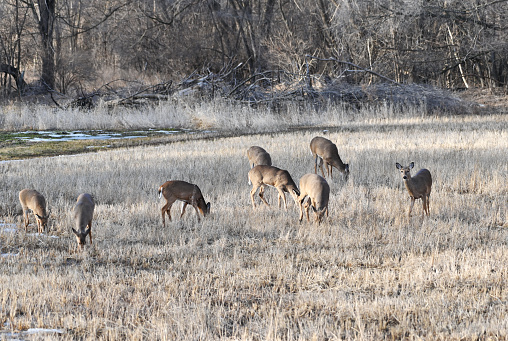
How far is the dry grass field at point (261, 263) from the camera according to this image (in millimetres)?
4922

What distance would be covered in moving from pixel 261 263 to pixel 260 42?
33.7 meters

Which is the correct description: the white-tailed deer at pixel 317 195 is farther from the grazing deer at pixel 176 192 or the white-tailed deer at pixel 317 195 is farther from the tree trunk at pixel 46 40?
the tree trunk at pixel 46 40

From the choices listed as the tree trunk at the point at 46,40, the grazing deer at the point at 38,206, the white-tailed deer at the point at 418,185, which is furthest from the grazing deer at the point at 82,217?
the tree trunk at the point at 46,40

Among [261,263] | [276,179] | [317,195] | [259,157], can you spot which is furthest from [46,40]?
[261,263]

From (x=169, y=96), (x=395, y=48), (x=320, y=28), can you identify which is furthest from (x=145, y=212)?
(x=320, y=28)

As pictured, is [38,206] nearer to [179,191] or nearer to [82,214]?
[82,214]

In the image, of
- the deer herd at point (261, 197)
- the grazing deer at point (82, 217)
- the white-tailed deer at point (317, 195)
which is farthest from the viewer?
the white-tailed deer at point (317, 195)

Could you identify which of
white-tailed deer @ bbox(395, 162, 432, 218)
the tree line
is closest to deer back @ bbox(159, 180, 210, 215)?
white-tailed deer @ bbox(395, 162, 432, 218)

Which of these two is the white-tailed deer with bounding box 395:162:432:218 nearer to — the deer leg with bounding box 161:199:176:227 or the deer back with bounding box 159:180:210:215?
the deer back with bounding box 159:180:210:215

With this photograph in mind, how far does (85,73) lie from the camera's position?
4256 centimetres

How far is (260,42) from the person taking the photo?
38.9m

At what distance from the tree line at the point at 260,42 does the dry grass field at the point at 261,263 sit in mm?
17442

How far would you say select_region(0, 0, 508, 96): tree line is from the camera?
1233 inches

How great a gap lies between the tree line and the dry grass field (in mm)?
17442
